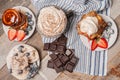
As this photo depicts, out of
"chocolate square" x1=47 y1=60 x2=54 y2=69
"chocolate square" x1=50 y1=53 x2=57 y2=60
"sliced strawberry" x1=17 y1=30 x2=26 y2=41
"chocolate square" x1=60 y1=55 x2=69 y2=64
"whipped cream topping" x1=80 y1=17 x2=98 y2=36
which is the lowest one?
"chocolate square" x1=47 y1=60 x2=54 y2=69

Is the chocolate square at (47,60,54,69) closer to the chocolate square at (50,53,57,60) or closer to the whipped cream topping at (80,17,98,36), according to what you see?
the chocolate square at (50,53,57,60)

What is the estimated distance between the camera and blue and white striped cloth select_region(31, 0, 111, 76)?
1.36m

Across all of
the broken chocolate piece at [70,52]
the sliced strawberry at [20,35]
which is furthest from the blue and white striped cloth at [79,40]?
the sliced strawberry at [20,35]

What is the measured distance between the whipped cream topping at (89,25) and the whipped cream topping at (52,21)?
73 millimetres

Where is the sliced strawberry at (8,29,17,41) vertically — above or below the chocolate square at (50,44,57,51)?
above

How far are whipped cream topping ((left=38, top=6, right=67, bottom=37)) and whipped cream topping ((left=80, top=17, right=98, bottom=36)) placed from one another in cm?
7

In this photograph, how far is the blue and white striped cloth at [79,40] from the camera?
4.45 feet

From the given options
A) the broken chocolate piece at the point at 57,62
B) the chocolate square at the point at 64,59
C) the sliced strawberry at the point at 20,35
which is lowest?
the broken chocolate piece at the point at 57,62

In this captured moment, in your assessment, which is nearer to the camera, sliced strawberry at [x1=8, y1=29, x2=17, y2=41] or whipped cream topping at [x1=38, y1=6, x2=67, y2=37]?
whipped cream topping at [x1=38, y1=6, x2=67, y2=37]

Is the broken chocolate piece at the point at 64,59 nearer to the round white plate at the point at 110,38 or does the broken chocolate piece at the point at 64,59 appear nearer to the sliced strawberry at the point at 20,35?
the round white plate at the point at 110,38

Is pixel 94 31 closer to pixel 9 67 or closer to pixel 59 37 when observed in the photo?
pixel 59 37

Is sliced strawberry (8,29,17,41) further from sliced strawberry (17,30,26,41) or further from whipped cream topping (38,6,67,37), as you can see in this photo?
whipped cream topping (38,6,67,37)

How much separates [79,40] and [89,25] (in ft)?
0.45

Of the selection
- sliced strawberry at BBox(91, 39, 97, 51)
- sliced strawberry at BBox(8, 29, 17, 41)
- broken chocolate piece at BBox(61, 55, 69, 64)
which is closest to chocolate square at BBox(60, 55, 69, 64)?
broken chocolate piece at BBox(61, 55, 69, 64)
